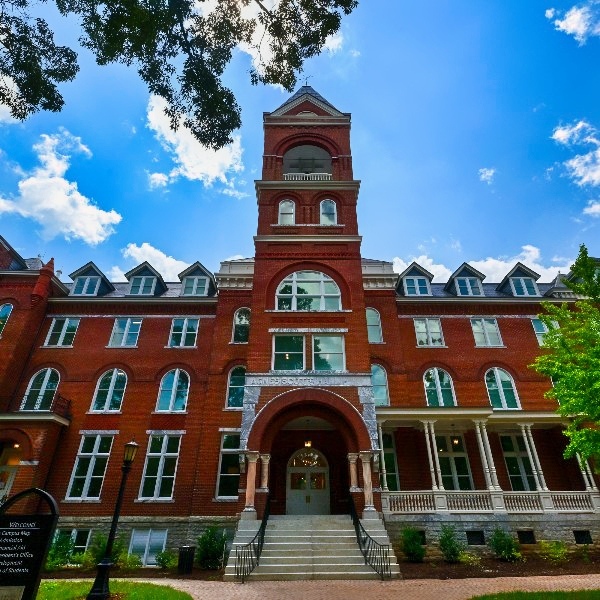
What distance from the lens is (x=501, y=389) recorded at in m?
21.6

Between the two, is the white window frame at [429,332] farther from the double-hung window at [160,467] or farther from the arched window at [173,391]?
the double-hung window at [160,467]

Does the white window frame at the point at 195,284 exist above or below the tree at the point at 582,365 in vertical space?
above

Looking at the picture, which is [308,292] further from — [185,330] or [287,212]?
[185,330]

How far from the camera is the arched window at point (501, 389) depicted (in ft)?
69.5

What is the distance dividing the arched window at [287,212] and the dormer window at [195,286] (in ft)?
22.0

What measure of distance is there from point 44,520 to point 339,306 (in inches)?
571

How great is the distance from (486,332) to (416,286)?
4846 millimetres

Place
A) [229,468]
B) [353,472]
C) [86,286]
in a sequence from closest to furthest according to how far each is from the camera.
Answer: [353,472], [229,468], [86,286]

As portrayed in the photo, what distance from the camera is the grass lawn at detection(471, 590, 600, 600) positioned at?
28.8 feet

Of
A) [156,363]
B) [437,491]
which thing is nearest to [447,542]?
[437,491]

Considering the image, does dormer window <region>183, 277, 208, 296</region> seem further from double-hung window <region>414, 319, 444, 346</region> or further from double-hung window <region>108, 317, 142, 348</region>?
double-hung window <region>414, 319, 444, 346</region>

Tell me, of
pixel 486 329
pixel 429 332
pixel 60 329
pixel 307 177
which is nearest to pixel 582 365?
pixel 486 329

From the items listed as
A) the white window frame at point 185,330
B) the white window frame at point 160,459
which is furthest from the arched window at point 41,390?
the white window frame at point 185,330

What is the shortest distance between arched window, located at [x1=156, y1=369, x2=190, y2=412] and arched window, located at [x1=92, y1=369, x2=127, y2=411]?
2.09 meters
